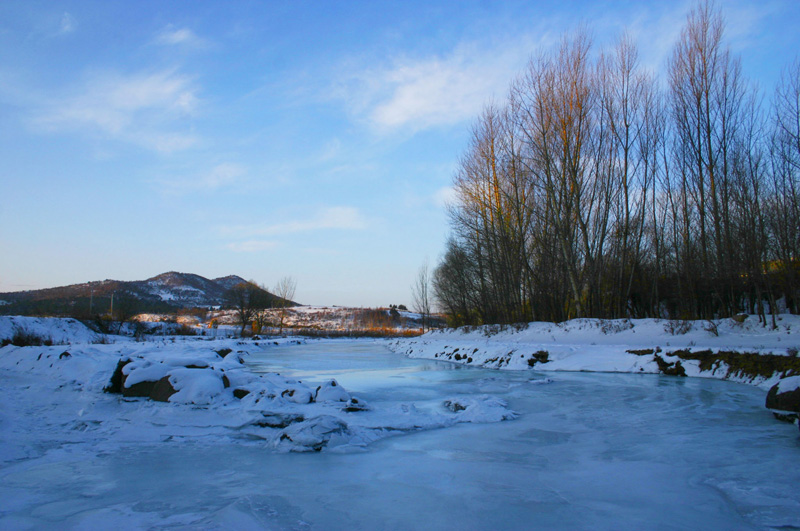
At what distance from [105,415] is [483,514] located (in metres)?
5.57

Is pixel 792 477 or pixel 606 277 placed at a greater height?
pixel 606 277

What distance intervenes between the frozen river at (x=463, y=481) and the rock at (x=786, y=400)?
17 centimetres

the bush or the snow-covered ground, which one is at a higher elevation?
the snow-covered ground

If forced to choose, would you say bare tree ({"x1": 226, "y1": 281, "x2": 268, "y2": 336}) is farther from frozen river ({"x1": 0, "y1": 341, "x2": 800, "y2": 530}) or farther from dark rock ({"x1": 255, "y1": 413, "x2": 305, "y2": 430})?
frozen river ({"x1": 0, "y1": 341, "x2": 800, "y2": 530})

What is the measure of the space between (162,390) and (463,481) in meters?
5.22

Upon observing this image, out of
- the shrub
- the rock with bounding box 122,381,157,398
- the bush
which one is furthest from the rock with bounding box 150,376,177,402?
the bush

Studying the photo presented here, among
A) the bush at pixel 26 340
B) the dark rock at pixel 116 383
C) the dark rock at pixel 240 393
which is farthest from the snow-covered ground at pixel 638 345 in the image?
the bush at pixel 26 340

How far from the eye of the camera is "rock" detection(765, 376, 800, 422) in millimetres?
5133

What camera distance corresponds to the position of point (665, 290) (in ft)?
60.6

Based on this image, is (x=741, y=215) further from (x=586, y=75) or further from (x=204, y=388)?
(x=204, y=388)

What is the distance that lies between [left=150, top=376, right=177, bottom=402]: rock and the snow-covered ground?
9671 mm

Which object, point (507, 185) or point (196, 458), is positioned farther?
point (507, 185)

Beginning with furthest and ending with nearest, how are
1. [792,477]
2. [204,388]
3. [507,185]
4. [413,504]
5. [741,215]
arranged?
[507,185], [741,215], [204,388], [792,477], [413,504]

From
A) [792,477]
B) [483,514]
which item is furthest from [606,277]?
[483,514]
